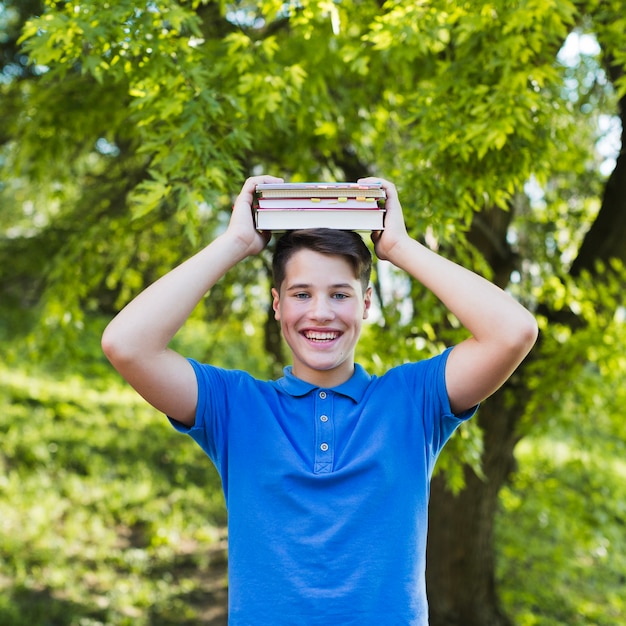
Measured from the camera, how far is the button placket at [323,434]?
1774 millimetres

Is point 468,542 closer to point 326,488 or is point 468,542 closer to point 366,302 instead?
point 366,302

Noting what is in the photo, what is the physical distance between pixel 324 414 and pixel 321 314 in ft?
0.78

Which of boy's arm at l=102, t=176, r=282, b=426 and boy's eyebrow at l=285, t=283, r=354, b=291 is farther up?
boy's eyebrow at l=285, t=283, r=354, b=291

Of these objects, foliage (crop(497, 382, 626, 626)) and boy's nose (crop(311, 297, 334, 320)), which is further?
foliage (crop(497, 382, 626, 626))

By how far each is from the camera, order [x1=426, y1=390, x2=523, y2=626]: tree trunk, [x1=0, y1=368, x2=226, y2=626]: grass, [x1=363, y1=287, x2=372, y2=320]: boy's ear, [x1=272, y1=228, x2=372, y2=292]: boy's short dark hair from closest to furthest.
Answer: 1. [x1=272, y1=228, x2=372, y2=292]: boy's short dark hair
2. [x1=363, y1=287, x2=372, y2=320]: boy's ear
3. [x1=426, y1=390, x2=523, y2=626]: tree trunk
4. [x1=0, y1=368, x2=226, y2=626]: grass

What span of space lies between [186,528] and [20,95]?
12.9ft

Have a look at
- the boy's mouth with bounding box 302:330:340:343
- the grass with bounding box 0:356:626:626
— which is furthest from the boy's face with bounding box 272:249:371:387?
the grass with bounding box 0:356:626:626

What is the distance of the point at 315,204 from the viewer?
1.84 metres

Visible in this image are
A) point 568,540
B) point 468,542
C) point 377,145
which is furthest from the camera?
point 568,540

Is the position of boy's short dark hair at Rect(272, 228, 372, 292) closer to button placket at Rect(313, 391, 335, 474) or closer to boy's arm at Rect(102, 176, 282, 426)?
boy's arm at Rect(102, 176, 282, 426)

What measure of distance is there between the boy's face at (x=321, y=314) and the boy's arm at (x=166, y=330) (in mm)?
163

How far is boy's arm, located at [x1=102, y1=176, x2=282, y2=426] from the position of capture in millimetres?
1738

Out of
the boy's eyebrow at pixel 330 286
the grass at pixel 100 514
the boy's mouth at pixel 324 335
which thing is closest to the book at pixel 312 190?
the boy's eyebrow at pixel 330 286

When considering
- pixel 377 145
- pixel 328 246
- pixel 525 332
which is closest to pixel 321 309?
pixel 328 246
